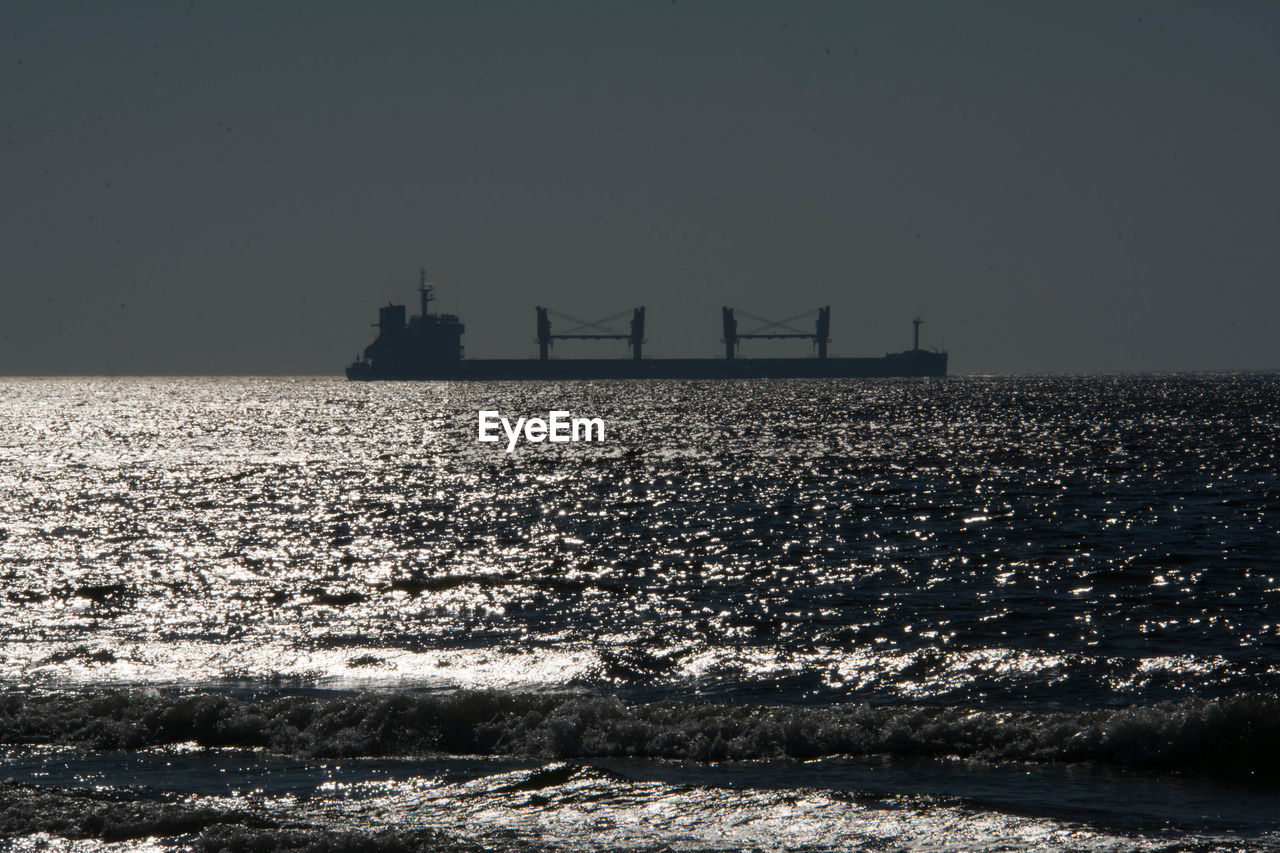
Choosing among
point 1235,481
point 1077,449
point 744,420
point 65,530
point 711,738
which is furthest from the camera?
point 744,420

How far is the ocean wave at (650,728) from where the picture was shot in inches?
412

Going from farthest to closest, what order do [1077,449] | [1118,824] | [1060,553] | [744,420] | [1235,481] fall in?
[744,420], [1077,449], [1235,481], [1060,553], [1118,824]

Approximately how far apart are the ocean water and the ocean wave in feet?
0.11

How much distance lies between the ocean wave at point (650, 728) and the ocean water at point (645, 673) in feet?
0.11

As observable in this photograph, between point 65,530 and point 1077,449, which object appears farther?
point 1077,449

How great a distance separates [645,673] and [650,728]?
2.67 m

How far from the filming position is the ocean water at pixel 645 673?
348 inches

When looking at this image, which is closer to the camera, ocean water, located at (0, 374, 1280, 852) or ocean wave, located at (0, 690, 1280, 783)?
ocean water, located at (0, 374, 1280, 852)

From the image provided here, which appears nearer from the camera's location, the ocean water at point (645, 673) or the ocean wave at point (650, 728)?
the ocean water at point (645, 673)

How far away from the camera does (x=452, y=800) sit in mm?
9344

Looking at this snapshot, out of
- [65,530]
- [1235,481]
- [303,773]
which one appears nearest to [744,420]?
[1235,481]

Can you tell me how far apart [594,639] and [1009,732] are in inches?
256

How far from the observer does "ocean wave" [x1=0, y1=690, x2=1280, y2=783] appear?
34.3 ft

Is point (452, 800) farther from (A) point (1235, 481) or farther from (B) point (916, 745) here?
(A) point (1235, 481)
